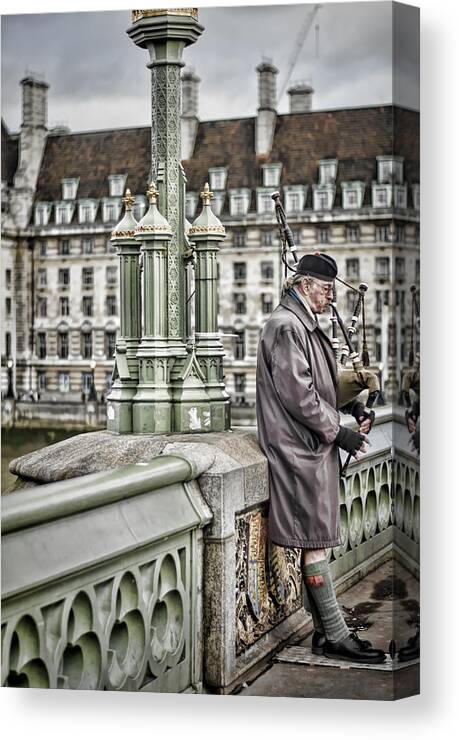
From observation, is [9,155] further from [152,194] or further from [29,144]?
[152,194]

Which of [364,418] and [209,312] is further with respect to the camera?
[209,312]

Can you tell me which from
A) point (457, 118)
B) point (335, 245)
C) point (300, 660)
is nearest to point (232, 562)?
point (300, 660)

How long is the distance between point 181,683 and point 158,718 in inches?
13.0

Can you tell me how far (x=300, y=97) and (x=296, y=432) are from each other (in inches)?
72.1

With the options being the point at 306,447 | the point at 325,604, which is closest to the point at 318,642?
the point at 325,604

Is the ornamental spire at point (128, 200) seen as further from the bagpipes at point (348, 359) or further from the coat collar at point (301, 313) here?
the coat collar at point (301, 313)

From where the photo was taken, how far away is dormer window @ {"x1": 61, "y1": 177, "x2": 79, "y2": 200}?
564cm

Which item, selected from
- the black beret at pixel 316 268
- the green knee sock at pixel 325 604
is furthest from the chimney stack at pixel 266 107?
the green knee sock at pixel 325 604

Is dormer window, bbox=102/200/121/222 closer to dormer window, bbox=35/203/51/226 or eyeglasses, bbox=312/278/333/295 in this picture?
dormer window, bbox=35/203/51/226

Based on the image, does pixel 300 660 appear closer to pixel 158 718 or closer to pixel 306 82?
pixel 158 718

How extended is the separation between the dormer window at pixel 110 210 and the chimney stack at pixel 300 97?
2.89 feet

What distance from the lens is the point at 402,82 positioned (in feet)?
14.7

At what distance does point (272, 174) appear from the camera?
6078mm

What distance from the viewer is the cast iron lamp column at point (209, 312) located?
5.07m
